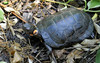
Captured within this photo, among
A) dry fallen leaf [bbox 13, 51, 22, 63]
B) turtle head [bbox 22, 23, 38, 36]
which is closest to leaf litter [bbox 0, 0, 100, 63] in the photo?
dry fallen leaf [bbox 13, 51, 22, 63]

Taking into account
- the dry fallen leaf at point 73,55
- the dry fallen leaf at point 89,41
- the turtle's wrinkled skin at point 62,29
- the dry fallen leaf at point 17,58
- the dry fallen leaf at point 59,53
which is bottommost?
the dry fallen leaf at point 73,55

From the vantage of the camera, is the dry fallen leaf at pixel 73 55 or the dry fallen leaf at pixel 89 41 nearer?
the dry fallen leaf at pixel 73 55

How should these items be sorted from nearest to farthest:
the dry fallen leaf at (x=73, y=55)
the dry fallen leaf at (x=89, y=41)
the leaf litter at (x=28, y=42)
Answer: the leaf litter at (x=28, y=42), the dry fallen leaf at (x=73, y=55), the dry fallen leaf at (x=89, y=41)

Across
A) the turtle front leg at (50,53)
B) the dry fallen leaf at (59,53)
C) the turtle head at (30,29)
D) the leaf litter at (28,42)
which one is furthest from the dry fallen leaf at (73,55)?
the turtle head at (30,29)

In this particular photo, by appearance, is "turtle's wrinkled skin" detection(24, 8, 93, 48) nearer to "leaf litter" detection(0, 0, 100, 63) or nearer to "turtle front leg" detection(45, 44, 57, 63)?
"turtle front leg" detection(45, 44, 57, 63)

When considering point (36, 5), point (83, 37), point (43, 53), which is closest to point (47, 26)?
point (43, 53)

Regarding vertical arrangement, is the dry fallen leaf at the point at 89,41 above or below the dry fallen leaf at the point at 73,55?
above

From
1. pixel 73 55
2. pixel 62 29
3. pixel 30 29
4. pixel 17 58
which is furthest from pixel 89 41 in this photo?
pixel 17 58

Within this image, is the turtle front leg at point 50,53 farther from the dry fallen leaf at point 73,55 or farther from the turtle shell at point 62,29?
the dry fallen leaf at point 73,55
